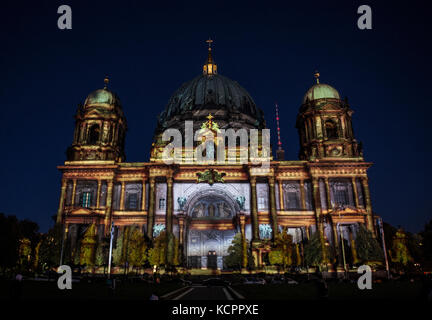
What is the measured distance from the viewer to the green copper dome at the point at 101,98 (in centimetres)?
5894

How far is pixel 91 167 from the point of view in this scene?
172 ft

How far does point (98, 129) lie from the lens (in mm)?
57812

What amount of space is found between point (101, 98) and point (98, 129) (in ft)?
19.1

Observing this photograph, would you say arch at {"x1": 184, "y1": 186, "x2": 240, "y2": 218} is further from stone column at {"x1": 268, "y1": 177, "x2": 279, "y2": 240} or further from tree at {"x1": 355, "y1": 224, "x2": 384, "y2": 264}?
tree at {"x1": 355, "y1": 224, "x2": 384, "y2": 264}

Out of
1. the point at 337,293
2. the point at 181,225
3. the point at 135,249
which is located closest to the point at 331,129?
the point at 181,225

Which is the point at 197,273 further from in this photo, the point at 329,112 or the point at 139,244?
the point at 329,112

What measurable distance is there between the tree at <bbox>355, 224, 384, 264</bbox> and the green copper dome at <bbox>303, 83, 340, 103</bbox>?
2620cm

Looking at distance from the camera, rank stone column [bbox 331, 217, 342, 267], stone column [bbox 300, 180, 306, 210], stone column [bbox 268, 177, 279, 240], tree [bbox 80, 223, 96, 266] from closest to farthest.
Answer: tree [bbox 80, 223, 96, 266] < stone column [bbox 331, 217, 342, 267] < stone column [bbox 268, 177, 279, 240] < stone column [bbox 300, 180, 306, 210]

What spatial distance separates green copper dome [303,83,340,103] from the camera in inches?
2312

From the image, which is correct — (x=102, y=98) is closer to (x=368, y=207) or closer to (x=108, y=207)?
(x=108, y=207)

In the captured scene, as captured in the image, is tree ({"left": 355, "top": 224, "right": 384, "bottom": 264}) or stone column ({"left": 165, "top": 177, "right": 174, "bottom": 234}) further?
stone column ({"left": 165, "top": 177, "right": 174, "bottom": 234})

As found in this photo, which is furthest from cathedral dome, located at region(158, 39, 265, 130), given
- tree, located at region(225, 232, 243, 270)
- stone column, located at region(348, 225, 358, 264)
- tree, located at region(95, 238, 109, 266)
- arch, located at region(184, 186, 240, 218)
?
tree, located at region(95, 238, 109, 266)

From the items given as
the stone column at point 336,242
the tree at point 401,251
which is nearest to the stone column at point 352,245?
the stone column at point 336,242
